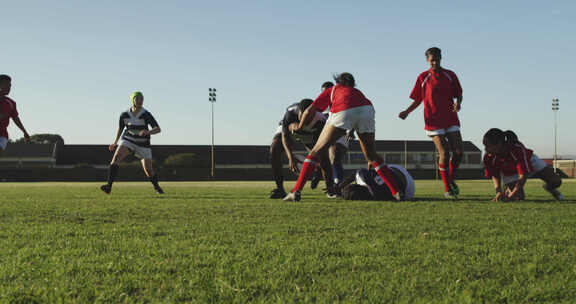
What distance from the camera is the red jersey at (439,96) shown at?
7223mm

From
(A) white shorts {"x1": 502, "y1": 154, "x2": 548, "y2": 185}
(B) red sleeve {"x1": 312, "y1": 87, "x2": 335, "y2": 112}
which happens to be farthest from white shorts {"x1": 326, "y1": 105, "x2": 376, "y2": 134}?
(A) white shorts {"x1": 502, "y1": 154, "x2": 548, "y2": 185}

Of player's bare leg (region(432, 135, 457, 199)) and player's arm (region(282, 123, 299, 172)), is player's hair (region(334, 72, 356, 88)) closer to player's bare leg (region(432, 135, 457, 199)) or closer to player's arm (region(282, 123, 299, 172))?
A: player's arm (region(282, 123, 299, 172))

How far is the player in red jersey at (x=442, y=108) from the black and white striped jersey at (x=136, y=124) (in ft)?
17.0

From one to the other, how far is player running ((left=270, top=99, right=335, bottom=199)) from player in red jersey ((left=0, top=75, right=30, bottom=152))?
4427mm

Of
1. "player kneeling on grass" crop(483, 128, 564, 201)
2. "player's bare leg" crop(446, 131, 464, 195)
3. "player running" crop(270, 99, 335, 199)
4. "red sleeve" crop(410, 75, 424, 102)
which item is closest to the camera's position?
"player kneeling on grass" crop(483, 128, 564, 201)

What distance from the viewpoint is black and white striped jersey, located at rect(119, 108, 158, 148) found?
30.5 feet

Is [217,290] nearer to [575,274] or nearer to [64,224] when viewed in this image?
[575,274]

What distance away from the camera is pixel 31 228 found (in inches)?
144

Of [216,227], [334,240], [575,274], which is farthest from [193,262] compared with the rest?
[575,274]

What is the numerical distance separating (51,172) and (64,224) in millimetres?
37633

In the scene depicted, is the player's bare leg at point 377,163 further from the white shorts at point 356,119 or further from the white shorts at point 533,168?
the white shorts at point 533,168

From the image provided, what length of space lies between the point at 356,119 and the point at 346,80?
24.2 inches

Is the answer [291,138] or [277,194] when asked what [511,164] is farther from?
[277,194]

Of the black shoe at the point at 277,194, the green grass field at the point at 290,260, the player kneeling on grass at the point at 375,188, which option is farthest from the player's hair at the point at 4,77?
A: the player kneeling on grass at the point at 375,188
